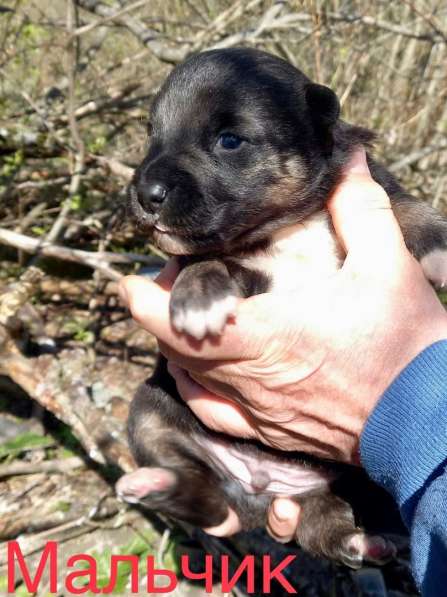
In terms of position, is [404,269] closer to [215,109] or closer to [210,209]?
[210,209]

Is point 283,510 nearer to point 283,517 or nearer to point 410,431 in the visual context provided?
point 283,517

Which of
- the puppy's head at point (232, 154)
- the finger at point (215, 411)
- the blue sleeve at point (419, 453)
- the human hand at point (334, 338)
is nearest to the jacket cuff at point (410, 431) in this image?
the blue sleeve at point (419, 453)

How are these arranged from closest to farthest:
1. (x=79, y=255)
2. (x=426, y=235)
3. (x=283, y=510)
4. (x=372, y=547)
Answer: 1. (x=372, y=547)
2. (x=426, y=235)
3. (x=283, y=510)
4. (x=79, y=255)

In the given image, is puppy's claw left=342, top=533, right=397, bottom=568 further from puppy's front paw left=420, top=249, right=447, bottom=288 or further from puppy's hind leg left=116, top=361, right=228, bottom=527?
puppy's front paw left=420, top=249, right=447, bottom=288

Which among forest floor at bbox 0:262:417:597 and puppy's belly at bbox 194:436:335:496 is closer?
puppy's belly at bbox 194:436:335:496

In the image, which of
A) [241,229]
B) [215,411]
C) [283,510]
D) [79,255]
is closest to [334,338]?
[241,229]

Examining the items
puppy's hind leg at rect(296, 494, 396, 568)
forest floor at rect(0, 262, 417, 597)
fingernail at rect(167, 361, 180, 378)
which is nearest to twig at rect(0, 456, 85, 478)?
forest floor at rect(0, 262, 417, 597)

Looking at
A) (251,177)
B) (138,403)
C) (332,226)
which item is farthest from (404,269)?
(138,403)
